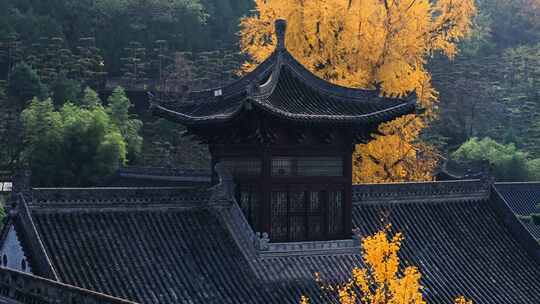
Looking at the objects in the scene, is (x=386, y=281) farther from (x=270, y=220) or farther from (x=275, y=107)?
(x=275, y=107)

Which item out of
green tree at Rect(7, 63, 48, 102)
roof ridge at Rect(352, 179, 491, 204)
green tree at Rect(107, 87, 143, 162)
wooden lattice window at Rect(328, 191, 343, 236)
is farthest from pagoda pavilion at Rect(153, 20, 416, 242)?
green tree at Rect(7, 63, 48, 102)

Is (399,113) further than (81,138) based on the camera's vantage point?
No

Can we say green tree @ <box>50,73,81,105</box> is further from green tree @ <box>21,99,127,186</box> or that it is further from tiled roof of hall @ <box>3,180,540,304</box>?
tiled roof of hall @ <box>3,180,540,304</box>

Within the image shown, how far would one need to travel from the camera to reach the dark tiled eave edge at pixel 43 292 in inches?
572

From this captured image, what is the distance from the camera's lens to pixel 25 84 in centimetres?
6072

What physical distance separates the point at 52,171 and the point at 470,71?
47.7 meters

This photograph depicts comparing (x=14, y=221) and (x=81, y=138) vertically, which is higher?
(x=14, y=221)

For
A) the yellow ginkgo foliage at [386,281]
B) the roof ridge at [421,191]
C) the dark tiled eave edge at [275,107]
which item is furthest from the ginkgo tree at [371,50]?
the yellow ginkgo foliage at [386,281]

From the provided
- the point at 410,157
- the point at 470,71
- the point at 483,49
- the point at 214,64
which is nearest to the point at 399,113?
the point at 410,157

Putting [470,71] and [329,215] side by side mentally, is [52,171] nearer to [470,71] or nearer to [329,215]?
[329,215]

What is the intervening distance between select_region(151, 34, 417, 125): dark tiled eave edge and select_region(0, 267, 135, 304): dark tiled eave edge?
256 inches

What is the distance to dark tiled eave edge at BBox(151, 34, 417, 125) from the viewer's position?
69.0 feet

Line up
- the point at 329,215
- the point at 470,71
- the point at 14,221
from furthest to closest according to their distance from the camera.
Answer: the point at 470,71
the point at 329,215
the point at 14,221

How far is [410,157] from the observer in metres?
32.8
